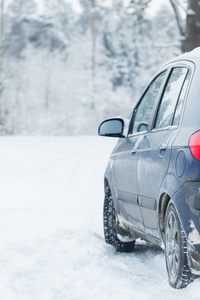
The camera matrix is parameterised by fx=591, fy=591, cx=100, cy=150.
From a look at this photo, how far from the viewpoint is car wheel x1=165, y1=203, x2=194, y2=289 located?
376cm

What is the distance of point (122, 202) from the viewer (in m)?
5.59

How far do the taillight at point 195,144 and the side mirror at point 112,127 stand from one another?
2.02 m

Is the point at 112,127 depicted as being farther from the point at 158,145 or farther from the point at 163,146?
the point at 163,146

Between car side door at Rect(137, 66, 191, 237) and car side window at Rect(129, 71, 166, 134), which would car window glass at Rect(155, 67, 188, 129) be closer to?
car side door at Rect(137, 66, 191, 237)

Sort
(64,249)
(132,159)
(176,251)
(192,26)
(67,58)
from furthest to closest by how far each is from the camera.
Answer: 1. (67,58)
2. (192,26)
3. (64,249)
4. (132,159)
5. (176,251)

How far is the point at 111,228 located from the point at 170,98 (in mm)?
2101

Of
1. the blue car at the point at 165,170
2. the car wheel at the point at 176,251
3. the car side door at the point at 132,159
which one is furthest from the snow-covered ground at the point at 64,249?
the car side door at the point at 132,159

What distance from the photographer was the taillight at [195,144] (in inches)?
137

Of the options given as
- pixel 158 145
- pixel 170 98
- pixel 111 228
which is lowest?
pixel 111 228

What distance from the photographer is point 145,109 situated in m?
5.53

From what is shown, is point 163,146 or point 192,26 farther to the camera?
point 192,26

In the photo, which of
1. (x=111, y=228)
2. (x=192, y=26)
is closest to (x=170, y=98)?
(x=111, y=228)

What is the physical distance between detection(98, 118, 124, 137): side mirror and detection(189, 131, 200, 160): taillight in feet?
6.63

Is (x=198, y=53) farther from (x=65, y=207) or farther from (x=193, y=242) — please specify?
(x=65, y=207)
